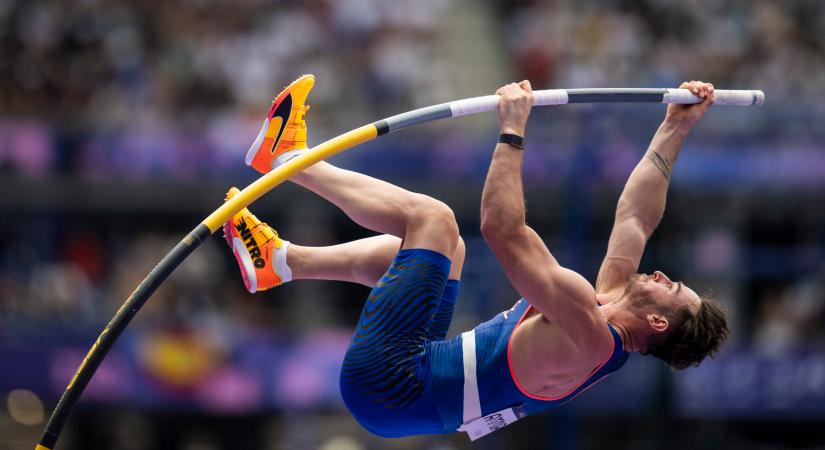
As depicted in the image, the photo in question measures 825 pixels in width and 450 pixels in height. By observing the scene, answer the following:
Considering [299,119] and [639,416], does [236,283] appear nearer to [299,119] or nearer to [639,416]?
[639,416]

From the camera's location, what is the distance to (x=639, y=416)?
Result: 12.6 metres

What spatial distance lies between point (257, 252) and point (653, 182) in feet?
7.46

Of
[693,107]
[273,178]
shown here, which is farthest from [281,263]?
[693,107]

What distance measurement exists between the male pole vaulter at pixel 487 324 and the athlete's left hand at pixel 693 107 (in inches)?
0.7

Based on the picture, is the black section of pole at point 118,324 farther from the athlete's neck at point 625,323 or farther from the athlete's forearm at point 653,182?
the athlete's forearm at point 653,182

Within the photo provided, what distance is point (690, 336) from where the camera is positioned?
20.1ft

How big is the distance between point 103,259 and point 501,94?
8799mm

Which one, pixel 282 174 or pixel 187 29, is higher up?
pixel 187 29

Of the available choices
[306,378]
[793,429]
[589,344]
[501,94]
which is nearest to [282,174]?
[501,94]

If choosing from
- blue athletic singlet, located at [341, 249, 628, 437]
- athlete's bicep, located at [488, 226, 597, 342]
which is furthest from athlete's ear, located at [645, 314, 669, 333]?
athlete's bicep, located at [488, 226, 597, 342]

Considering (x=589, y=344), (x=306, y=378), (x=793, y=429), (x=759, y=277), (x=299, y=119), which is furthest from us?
(x=759, y=277)

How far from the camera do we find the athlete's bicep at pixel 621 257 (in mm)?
6609

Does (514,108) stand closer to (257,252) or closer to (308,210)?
(257,252)

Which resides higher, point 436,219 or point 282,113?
A: point 282,113
